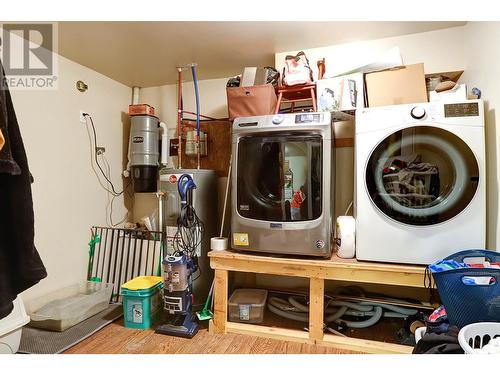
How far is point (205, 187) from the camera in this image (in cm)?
231

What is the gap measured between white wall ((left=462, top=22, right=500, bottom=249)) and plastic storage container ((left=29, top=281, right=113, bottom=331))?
275 cm

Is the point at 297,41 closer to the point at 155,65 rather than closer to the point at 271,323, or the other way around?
the point at 155,65

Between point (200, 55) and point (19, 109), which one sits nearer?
point (19, 109)

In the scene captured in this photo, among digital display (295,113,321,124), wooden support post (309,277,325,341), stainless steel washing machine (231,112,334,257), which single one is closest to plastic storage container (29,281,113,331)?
stainless steel washing machine (231,112,334,257)

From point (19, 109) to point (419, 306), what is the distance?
3.08 metres

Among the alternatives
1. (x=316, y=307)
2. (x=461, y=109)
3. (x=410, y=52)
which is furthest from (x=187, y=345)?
(x=410, y=52)

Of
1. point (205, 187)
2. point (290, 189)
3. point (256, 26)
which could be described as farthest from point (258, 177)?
point (256, 26)

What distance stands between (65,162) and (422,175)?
2.69 meters

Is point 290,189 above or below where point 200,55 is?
below

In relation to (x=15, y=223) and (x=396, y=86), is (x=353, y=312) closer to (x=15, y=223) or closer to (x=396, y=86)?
(x=396, y=86)

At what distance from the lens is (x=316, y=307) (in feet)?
5.66

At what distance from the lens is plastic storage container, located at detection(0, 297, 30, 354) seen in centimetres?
160

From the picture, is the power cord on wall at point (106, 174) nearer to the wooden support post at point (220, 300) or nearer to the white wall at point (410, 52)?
the wooden support post at point (220, 300)
